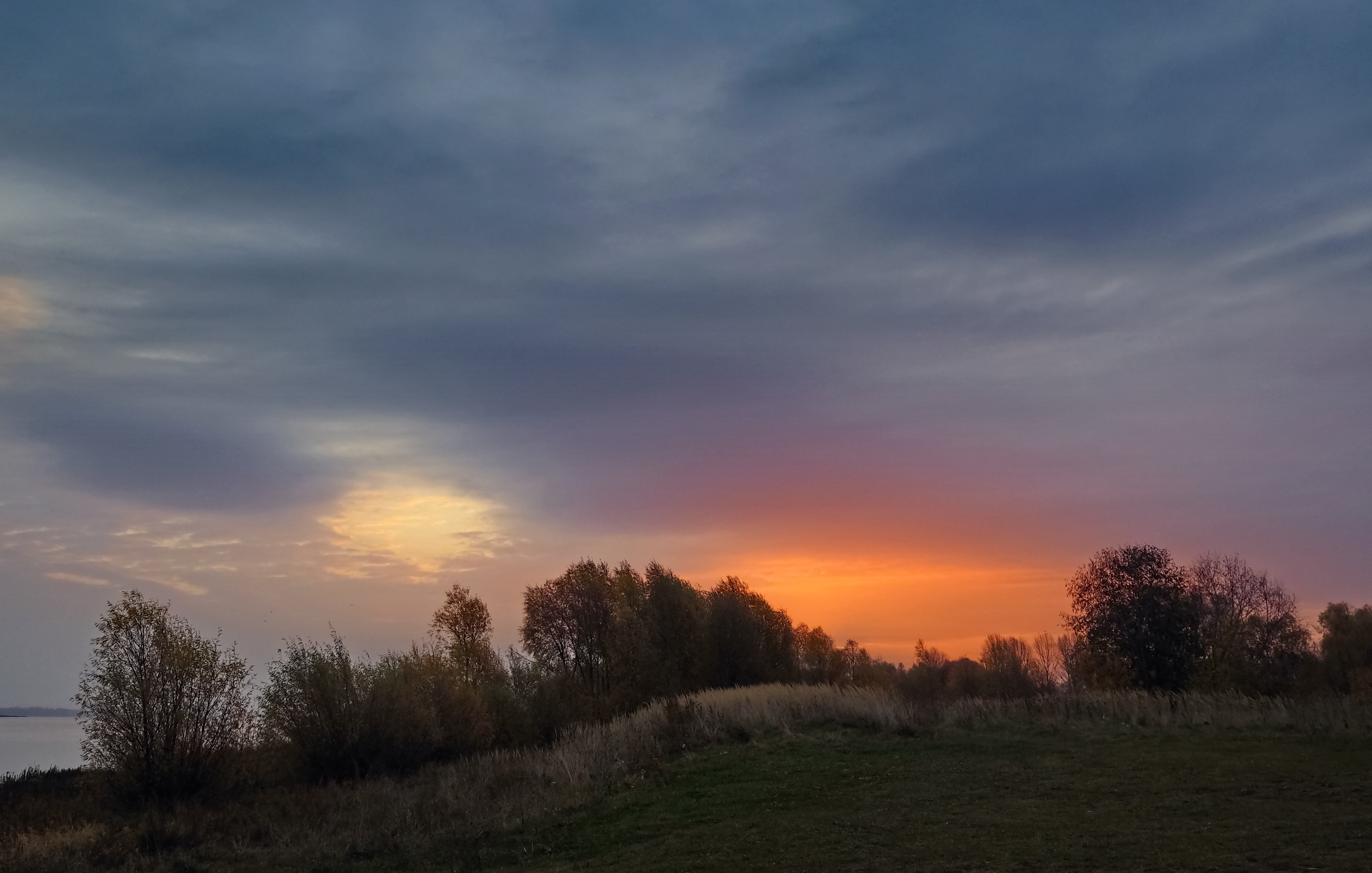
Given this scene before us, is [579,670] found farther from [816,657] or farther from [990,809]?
[990,809]

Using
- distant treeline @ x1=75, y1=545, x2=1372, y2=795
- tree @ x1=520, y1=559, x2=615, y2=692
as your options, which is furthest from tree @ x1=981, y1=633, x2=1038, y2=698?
tree @ x1=520, y1=559, x2=615, y2=692

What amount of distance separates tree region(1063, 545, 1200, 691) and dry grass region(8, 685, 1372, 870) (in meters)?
17.4

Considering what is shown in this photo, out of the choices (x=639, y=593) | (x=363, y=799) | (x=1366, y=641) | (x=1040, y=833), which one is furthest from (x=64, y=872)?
(x=1366, y=641)

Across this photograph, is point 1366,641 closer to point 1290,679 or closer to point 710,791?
point 1290,679

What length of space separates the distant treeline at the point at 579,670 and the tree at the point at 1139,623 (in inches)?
3.2

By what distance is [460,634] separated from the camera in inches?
2945

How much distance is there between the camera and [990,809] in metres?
16.7

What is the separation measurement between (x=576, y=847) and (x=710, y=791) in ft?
13.8

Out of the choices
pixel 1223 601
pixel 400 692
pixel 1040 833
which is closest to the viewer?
pixel 1040 833

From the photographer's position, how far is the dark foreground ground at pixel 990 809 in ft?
41.8

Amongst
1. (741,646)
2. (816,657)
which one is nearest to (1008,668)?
(816,657)

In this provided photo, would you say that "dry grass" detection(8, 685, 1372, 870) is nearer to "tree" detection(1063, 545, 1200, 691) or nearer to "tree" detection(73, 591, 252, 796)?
"tree" detection(73, 591, 252, 796)

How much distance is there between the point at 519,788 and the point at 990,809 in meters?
13.8

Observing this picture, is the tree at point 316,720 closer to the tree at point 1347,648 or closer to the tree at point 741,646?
the tree at point 741,646
